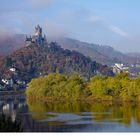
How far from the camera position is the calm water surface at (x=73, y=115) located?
442 centimetres

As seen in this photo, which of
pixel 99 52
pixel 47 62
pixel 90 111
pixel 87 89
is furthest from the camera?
pixel 87 89

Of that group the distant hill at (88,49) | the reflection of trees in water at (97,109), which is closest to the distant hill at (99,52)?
the distant hill at (88,49)

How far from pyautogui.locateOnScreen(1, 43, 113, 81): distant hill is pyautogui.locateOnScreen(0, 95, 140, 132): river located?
13.9 inches

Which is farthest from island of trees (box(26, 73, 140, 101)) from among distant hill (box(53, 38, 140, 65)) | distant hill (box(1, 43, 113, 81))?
distant hill (box(53, 38, 140, 65))

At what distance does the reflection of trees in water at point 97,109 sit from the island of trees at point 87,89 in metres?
0.13

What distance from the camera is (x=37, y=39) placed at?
4891mm

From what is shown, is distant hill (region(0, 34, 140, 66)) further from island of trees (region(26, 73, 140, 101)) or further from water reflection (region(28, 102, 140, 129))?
water reflection (region(28, 102, 140, 129))

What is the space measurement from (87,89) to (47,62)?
58cm

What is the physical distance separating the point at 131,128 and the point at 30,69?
141 cm

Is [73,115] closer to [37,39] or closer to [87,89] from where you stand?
[87,89]

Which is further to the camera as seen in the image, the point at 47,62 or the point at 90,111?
the point at 47,62

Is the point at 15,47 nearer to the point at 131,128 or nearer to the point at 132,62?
the point at 132,62

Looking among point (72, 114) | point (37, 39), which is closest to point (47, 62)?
point (37, 39)

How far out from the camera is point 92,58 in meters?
4.98
